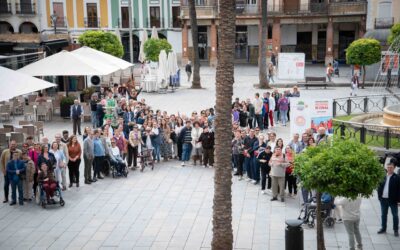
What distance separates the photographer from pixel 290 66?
3656 cm

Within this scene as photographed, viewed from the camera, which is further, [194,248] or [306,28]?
→ [306,28]

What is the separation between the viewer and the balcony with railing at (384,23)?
4234cm

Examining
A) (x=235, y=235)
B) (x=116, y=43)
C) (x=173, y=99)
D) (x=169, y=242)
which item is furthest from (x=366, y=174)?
(x=116, y=43)

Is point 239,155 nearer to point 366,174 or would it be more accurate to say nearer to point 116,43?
point 366,174

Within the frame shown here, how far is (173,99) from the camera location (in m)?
32.1

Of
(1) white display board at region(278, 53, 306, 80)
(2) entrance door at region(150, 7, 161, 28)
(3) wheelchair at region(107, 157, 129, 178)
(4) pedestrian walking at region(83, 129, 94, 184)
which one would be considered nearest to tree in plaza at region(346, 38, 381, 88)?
(1) white display board at region(278, 53, 306, 80)

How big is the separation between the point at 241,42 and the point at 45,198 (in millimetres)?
43195

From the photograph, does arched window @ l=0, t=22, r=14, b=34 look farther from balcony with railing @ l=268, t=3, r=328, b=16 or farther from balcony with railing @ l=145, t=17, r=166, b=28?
balcony with railing @ l=268, t=3, r=328, b=16

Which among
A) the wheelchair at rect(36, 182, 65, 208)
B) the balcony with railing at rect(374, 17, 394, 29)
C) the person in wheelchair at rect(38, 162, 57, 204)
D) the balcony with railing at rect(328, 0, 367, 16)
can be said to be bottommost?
the wheelchair at rect(36, 182, 65, 208)

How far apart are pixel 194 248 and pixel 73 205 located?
14.4 feet

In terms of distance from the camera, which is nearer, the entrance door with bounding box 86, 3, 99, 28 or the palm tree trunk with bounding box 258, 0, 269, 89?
the palm tree trunk with bounding box 258, 0, 269, 89

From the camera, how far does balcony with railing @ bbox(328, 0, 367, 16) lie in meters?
47.5

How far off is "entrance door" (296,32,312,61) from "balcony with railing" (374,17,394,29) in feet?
36.7

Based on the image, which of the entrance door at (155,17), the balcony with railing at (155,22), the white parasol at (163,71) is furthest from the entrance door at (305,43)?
the white parasol at (163,71)
